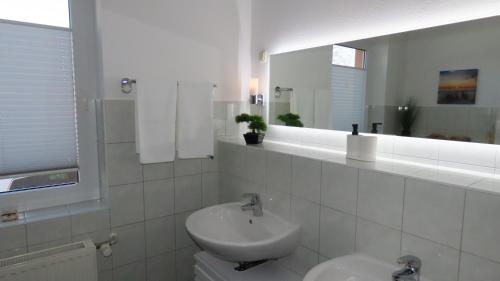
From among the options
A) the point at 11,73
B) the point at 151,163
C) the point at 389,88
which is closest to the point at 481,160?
the point at 389,88

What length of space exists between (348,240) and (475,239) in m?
0.50

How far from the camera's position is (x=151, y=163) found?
1.98 m

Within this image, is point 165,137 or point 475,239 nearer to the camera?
point 475,239

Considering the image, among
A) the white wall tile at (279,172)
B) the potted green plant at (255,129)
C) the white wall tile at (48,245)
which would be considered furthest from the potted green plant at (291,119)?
the white wall tile at (48,245)

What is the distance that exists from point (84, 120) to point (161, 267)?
3.60 ft

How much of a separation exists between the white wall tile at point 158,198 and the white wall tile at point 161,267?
0.98 ft

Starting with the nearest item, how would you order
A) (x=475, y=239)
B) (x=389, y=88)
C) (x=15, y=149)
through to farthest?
(x=475, y=239)
(x=389, y=88)
(x=15, y=149)

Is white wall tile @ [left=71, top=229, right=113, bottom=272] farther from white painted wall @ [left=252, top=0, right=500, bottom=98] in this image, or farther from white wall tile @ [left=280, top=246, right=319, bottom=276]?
white painted wall @ [left=252, top=0, right=500, bottom=98]

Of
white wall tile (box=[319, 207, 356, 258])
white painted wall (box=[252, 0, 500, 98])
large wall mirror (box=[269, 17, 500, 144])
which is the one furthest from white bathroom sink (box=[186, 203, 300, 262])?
white painted wall (box=[252, 0, 500, 98])

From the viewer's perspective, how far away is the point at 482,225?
3.38 feet

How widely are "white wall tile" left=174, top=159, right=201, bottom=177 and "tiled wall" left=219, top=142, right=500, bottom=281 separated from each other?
46cm

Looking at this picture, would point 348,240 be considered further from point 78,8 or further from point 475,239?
point 78,8

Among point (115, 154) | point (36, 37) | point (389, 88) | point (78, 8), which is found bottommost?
point (115, 154)

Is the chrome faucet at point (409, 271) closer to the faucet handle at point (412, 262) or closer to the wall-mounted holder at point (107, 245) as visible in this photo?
the faucet handle at point (412, 262)
